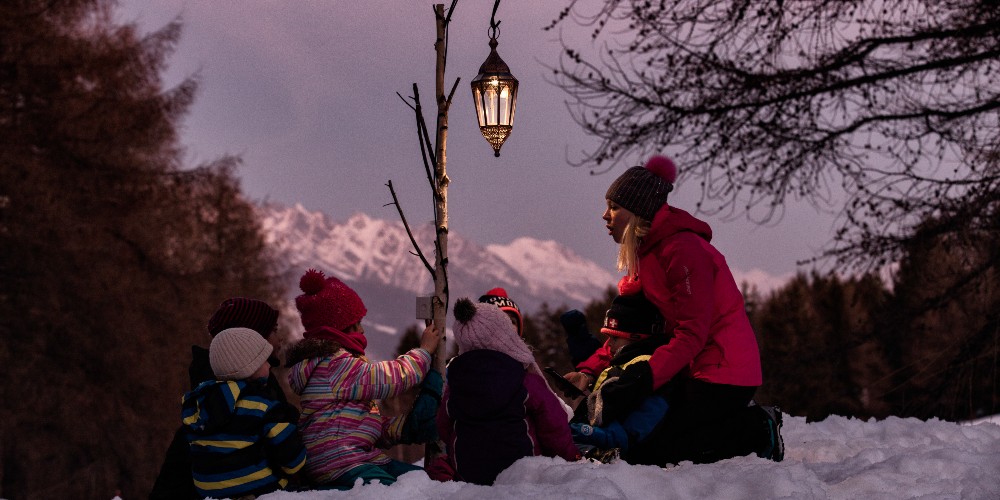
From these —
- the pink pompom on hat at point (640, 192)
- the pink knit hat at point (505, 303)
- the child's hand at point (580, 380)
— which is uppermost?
the pink pompom on hat at point (640, 192)

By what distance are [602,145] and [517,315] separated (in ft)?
12.9

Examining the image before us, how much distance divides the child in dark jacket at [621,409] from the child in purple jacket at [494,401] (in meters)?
0.19

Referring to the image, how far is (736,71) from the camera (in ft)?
30.8

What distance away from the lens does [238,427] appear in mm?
4523

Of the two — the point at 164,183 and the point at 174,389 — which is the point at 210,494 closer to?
the point at 174,389

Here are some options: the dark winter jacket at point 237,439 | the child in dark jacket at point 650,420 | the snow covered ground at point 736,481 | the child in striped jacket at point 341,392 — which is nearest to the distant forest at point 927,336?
the child in dark jacket at point 650,420

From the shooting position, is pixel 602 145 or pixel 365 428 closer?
pixel 365 428

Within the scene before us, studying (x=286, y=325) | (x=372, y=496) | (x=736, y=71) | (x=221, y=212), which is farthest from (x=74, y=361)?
(x=372, y=496)

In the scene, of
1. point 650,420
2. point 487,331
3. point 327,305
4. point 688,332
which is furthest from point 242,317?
point 688,332

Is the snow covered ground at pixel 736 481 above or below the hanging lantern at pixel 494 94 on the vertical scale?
below

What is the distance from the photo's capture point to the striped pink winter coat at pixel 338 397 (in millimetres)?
4953

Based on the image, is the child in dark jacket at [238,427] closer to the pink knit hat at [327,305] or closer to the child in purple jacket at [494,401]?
the pink knit hat at [327,305]

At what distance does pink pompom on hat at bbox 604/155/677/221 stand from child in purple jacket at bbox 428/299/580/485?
0.99m

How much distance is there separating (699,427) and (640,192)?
1.32 meters
